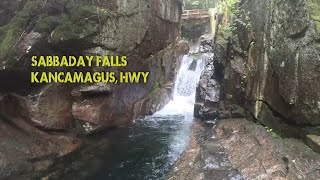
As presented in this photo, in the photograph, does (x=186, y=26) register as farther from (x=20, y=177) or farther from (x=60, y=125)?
(x=20, y=177)

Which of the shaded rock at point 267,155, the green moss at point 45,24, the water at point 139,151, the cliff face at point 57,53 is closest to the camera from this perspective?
the shaded rock at point 267,155

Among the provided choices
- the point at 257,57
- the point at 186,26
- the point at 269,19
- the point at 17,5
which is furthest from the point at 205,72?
the point at 186,26

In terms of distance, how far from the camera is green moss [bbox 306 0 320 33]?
918 centimetres

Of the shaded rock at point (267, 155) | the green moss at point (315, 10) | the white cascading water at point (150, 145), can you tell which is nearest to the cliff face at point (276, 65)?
the green moss at point (315, 10)

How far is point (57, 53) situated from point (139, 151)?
521 centimetres

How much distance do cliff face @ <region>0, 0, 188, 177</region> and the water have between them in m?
0.91

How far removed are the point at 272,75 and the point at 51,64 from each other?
847 cm

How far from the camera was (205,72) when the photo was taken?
18406 mm

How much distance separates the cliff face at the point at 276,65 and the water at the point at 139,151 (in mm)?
2976

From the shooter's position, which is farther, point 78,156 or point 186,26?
point 186,26

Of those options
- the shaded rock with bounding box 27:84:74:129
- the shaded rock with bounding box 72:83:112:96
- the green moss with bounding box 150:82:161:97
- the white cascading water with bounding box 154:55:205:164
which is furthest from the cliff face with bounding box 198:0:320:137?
the shaded rock with bounding box 27:84:74:129

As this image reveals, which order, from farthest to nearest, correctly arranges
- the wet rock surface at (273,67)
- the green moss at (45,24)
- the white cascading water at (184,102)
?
the white cascading water at (184,102) < the green moss at (45,24) < the wet rock surface at (273,67)

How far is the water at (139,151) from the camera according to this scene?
1158 centimetres

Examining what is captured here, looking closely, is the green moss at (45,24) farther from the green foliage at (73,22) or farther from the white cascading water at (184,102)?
the white cascading water at (184,102)
